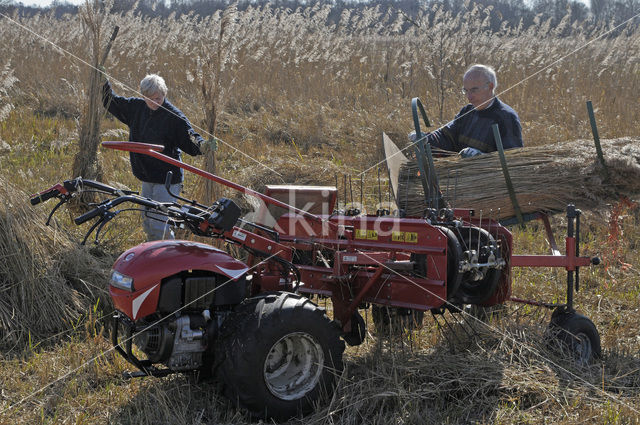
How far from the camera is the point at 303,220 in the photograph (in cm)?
468

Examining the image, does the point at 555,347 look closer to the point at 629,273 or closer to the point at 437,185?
the point at 437,185

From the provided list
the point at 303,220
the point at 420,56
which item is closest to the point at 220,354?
the point at 303,220

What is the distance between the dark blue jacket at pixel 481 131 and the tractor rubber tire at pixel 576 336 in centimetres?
144

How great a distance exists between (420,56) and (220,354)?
11.9 metres

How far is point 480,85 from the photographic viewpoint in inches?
234

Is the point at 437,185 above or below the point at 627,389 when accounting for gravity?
above

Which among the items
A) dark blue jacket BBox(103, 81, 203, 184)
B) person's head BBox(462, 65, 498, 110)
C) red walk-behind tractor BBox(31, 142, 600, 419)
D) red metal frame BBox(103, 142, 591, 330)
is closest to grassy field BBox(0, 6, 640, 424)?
red walk-behind tractor BBox(31, 142, 600, 419)

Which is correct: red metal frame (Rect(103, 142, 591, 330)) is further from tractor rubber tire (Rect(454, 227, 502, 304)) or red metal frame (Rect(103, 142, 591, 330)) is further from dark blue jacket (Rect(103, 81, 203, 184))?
dark blue jacket (Rect(103, 81, 203, 184))

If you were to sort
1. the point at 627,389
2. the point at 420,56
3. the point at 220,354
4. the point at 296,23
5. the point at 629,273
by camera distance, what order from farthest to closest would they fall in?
1. the point at 296,23
2. the point at 420,56
3. the point at 629,273
4. the point at 627,389
5. the point at 220,354

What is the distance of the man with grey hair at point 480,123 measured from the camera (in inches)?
227

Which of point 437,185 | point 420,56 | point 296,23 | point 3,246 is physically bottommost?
point 3,246

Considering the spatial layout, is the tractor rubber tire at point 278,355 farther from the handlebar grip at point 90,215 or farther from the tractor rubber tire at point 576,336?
the tractor rubber tire at point 576,336

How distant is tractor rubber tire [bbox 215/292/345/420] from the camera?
3.78 metres

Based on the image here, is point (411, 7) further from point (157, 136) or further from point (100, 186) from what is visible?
point (100, 186)
